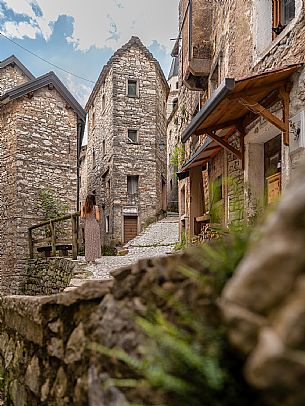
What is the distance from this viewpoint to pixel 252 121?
655 cm

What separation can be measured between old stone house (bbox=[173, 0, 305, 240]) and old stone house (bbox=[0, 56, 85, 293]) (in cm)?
600

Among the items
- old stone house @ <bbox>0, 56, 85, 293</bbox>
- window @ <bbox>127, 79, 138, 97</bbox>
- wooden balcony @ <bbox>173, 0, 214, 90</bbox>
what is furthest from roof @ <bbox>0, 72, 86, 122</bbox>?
wooden balcony @ <bbox>173, 0, 214, 90</bbox>

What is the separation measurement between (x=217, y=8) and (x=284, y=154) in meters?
5.22

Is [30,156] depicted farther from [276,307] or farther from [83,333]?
[276,307]

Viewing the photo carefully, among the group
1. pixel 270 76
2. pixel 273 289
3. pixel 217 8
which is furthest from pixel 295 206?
pixel 217 8

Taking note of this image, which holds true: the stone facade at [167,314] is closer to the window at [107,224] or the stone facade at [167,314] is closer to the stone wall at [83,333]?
the stone wall at [83,333]

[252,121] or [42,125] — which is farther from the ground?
[42,125]

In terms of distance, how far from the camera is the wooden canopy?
4.97m

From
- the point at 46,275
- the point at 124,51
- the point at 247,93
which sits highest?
the point at 124,51

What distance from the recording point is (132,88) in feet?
71.1

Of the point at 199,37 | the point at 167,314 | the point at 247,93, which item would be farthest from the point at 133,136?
the point at 167,314

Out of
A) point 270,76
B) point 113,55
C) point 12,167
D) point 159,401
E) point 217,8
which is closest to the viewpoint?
point 159,401

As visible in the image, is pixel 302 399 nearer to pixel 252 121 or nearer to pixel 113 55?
pixel 252 121

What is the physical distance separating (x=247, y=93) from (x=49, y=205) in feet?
34.8
